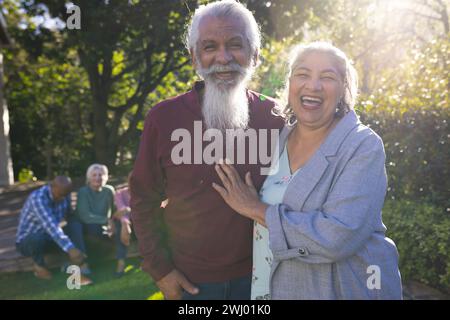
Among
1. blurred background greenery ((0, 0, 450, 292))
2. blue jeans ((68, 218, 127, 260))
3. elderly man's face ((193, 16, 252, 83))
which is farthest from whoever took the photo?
blue jeans ((68, 218, 127, 260))

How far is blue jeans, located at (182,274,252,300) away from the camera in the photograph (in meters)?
2.47

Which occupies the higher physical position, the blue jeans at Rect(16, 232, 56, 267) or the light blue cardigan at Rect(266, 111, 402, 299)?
the light blue cardigan at Rect(266, 111, 402, 299)

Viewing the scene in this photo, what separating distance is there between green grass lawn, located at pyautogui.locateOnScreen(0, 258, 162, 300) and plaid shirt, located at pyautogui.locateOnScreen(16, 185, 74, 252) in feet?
1.58

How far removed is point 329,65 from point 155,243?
129 cm

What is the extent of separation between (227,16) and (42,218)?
4.17 m

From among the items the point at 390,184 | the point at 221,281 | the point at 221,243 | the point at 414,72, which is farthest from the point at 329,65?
the point at 414,72

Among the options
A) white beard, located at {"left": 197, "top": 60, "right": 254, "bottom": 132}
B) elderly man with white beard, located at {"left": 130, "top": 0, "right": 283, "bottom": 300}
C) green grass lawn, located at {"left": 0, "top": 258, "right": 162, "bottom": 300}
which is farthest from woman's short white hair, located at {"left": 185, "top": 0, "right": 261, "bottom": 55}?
green grass lawn, located at {"left": 0, "top": 258, "right": 162, "bottom": 300}

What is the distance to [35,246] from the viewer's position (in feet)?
18.6

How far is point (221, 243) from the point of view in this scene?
243cm

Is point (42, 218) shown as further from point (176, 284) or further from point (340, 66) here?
point (340, 66)

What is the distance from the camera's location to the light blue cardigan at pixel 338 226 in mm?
1896

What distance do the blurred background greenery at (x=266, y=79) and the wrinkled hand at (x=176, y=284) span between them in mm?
1415

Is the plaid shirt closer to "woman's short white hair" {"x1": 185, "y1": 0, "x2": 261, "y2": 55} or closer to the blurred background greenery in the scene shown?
the blurred background greenery

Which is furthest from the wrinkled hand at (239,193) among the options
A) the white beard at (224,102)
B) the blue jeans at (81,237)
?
the blue jeans at (81,237)
